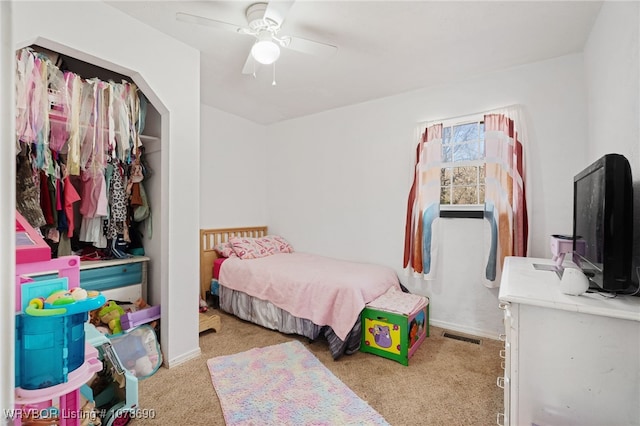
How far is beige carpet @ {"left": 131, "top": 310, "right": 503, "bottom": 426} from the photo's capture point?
5.79ft

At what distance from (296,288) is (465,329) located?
1696mm

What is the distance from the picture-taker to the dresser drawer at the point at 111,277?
7.27 feet

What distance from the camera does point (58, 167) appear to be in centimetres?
204

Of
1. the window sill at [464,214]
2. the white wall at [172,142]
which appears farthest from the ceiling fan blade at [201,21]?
the window sill at [464,214]

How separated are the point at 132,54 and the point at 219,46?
625mm

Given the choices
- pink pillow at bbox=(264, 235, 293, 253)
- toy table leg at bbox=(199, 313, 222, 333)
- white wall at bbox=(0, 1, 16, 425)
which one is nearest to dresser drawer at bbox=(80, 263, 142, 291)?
toy table leg at bbox=(199, 313, 222, 333)

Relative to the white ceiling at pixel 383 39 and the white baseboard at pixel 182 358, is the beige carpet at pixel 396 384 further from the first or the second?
the white ceiling at pixel 383 39

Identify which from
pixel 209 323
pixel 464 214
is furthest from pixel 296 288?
pixel 464 214

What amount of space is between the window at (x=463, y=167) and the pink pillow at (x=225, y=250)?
2393 mm

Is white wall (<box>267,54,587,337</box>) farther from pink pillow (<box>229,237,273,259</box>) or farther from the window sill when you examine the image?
pink pillow (<box>229,237,273,259</box>)

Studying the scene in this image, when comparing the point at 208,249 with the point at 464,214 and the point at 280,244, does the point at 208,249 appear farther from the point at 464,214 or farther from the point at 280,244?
the point at 464,214

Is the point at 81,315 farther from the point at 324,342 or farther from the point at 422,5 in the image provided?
the point at 422,5

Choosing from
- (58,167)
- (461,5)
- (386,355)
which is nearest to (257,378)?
(386,355)

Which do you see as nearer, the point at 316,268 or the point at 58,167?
the point at 58,167
